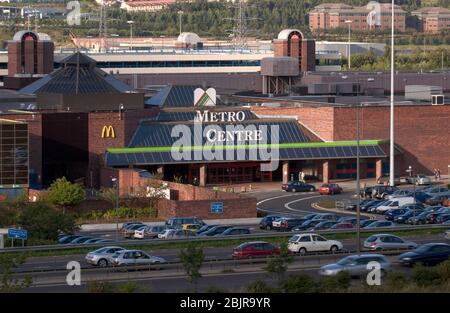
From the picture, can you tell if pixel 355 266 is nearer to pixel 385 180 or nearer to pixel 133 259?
pixel 133 259

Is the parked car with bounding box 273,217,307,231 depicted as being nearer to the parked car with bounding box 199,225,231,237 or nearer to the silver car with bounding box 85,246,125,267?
the parked car with bounding box 199,225,231,237

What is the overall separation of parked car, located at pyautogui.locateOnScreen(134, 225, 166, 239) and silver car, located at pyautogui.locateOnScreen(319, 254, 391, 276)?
42.3 feet

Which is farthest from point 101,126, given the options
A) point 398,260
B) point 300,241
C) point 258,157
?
point 398,260

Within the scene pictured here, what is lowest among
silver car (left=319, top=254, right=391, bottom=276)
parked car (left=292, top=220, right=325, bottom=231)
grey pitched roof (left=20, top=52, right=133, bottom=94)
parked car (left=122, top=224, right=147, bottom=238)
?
parked car (left=122, top=224, right=147, bottom=238)

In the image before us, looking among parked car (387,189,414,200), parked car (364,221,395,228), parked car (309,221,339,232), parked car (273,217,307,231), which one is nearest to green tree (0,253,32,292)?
parked car (309,221,339,232)

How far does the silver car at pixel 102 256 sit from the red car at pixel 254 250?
3280 mm

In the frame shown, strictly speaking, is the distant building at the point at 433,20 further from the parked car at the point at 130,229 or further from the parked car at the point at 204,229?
the parked car at the point at 204,229

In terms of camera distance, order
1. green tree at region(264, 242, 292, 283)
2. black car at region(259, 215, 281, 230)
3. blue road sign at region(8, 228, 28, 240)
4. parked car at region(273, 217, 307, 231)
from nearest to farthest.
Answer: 1. green tree at region(264, 242, 292, 283)
2. blue road sign at region(8, 228, 28, 240)
3. parked car at region(273, 217, 307, 231)
4. black car at region(259, 215, 281, 230)

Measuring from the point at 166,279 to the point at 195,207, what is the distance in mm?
18411

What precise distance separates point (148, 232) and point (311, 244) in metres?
8.31

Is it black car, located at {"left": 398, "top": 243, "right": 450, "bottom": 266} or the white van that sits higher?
black car, located at {"left": 398, "top": 243, "right": 450, "bottom": 266}

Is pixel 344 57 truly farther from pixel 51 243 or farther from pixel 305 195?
pixel 51 243

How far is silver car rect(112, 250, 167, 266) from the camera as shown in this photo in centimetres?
3591

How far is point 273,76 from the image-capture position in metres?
94.8
